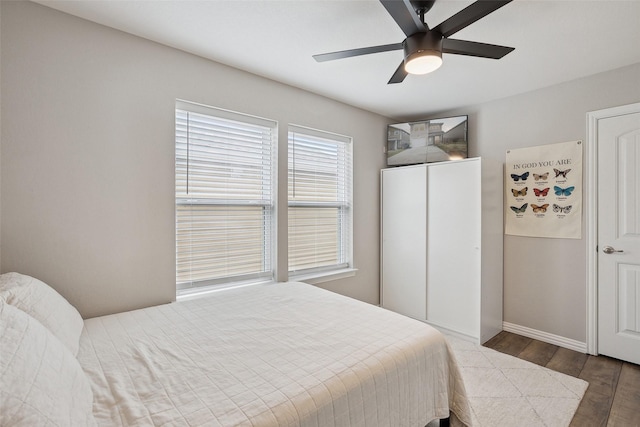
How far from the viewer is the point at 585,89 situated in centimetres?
271

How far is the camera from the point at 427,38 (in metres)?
1.58

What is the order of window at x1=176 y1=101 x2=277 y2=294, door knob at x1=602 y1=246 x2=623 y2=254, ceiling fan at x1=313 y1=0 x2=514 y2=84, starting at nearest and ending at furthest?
ceiling fan at x1=313 y1=0 x2=514 y2=84 → window at x1=176 y1=101 x2=277 y2=294 → door knob at x1=602 y1=246 x2=623 y2=254

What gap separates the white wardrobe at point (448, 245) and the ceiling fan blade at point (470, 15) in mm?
1671

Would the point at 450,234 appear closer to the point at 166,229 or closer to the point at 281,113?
the point at 281,113

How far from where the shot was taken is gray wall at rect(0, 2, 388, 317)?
1703 millimetres

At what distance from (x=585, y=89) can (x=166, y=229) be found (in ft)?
12.5

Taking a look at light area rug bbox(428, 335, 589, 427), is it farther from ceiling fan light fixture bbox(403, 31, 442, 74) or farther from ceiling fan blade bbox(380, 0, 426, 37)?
ceiling fan blade bbox(380, 0, 426, 37)

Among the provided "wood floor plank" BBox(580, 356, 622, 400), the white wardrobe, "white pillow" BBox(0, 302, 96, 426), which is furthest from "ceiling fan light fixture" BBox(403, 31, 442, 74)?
"wood floor plank" BBox(580, 356, 622, 400)

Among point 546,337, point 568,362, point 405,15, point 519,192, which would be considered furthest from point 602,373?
point 405,15

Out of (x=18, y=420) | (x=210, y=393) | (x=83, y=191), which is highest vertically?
(x=83, y=191)

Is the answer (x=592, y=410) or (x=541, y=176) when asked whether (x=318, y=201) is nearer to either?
(x=541, y=176)

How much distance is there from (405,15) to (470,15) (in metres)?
0.30

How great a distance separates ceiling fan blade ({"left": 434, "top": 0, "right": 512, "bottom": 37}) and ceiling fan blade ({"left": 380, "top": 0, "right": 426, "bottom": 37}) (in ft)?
0.39

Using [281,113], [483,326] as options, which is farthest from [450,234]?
[281,113]
